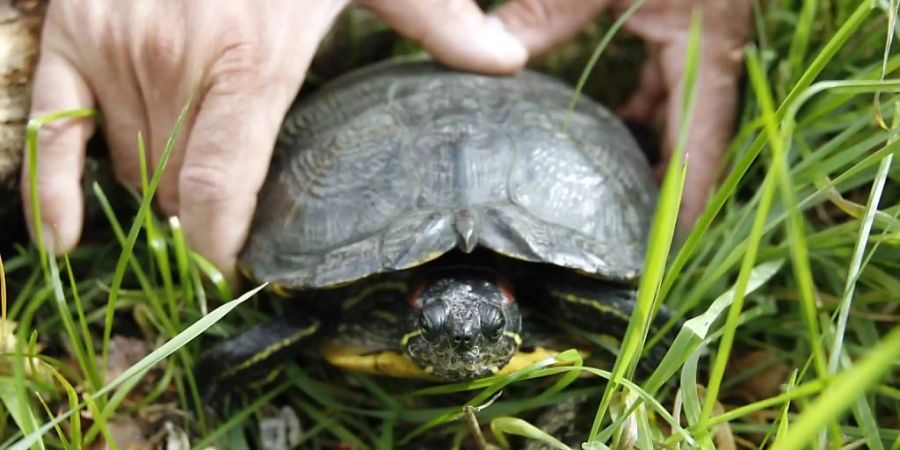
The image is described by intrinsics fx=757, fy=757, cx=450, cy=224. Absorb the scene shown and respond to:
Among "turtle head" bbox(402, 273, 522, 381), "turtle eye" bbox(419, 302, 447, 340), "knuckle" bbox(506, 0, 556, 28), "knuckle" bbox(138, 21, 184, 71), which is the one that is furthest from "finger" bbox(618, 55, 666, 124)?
"knuckle" bbox(138, 21, 184, 71)

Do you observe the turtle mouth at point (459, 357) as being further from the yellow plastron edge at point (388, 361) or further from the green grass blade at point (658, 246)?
the green grass blade at point (658, 246)

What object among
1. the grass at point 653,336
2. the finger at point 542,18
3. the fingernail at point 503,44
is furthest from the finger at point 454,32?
the grass at point 653,336

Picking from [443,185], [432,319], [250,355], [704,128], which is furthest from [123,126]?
[704,128]

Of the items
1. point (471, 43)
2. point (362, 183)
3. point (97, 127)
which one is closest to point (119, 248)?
point (97, 127)

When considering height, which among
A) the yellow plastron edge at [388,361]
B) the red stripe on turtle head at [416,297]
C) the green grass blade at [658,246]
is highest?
Answer: the green grass blade at [658,246]

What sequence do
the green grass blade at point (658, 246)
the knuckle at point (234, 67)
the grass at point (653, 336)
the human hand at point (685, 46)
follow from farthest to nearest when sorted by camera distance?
the human hand at point (685, 46) → the knuckle at point (234, 67) → the grass at point (653, 336) → the green grass blade at point (658, 246)

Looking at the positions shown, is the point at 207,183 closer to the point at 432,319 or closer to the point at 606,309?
the point at 432,319

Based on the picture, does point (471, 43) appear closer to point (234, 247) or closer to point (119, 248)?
point (234, 247)
